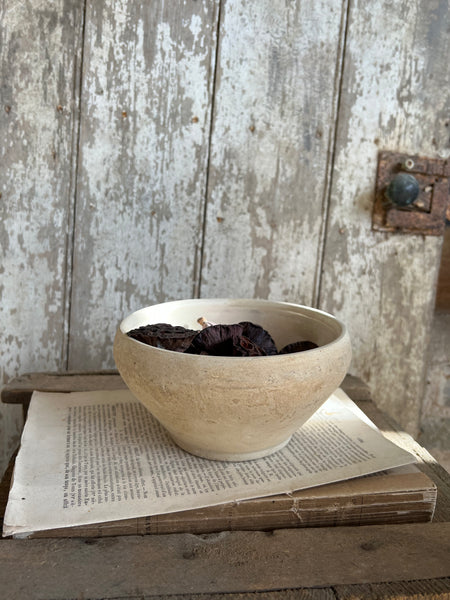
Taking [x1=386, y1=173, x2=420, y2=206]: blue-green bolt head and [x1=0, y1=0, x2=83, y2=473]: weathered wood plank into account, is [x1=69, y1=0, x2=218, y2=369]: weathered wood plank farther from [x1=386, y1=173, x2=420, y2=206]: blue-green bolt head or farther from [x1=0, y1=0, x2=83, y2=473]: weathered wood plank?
[x1=386, y1=173, x2=420, y2=206]: blue-green bolt head

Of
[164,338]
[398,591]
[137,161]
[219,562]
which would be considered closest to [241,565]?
[219,562]

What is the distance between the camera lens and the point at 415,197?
40.6 inches

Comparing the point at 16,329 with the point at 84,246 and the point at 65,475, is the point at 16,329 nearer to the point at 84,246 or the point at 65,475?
the point at 84,246

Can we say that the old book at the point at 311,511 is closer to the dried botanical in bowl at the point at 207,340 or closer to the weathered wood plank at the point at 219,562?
the weathered wood plank at the point at 219,562

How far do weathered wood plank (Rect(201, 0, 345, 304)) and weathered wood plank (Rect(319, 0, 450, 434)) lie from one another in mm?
44

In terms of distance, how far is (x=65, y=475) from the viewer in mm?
571

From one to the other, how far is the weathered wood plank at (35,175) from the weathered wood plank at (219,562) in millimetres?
565

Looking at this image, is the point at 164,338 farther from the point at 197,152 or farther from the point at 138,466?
the point at 197,152

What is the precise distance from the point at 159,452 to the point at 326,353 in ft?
0.76

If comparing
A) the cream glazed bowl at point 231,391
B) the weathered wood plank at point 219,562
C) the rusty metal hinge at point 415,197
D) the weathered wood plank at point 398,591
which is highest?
the rusty metal hinge at point 415,197

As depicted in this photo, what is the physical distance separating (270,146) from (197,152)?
141 mm

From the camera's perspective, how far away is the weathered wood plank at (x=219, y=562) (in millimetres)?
440

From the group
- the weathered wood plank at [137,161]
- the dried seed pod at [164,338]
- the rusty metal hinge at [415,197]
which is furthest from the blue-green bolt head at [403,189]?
the dried seed pod at [164,338]

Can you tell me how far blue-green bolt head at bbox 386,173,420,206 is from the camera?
3.32 feet
